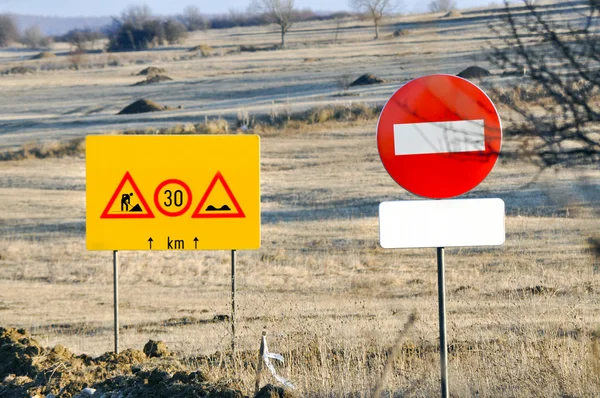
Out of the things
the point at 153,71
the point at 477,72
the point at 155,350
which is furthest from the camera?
the point at 153,71

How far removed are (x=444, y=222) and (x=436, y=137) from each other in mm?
505

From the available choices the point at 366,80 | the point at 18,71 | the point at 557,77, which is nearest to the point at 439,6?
the point at 557,77

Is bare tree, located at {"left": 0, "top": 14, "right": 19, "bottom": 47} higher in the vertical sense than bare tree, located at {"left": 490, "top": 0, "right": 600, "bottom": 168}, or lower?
higher

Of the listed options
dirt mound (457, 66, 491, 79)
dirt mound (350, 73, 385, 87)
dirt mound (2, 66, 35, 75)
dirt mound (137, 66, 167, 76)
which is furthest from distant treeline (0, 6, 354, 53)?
dirt mound (457, 66, 491, 79)

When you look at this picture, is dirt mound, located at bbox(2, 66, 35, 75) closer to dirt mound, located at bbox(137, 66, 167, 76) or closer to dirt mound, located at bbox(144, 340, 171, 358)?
dirt mound, located at bbox(137, 66, 167, 76)

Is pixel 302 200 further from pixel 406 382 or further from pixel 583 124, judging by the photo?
pixel 583 124

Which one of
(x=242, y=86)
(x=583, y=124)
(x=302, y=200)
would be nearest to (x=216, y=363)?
(x=583, y=124)

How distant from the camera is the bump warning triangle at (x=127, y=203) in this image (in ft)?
26.5

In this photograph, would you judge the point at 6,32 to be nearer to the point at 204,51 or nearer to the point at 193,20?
the point at 193,20

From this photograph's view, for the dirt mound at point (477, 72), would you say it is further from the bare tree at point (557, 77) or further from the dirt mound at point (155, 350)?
the dirt mound at point (155, 350)

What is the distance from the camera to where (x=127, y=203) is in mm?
8141

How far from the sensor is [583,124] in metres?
4.63

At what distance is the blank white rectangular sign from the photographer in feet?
17.9

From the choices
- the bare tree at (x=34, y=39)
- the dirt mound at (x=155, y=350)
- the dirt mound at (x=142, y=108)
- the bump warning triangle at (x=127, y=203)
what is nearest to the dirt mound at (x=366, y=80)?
the dirt mound at (x=142, y=108)
